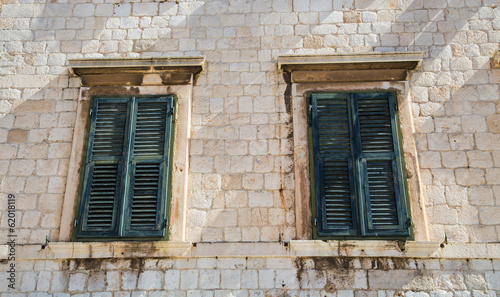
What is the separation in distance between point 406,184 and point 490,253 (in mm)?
1128

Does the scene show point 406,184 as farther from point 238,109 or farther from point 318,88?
point 238,109

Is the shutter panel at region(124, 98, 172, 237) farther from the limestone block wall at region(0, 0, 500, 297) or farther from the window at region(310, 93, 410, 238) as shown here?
the window at region(310, 93, 410, 238)

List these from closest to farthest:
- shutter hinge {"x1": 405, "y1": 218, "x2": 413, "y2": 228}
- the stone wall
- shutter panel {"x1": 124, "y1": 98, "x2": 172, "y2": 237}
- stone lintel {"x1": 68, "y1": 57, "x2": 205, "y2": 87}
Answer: the stone wall → shutter hinge {"x1": 405, "y1": 218, "x2": 413, "y2": 228} → shutter panel {"x1": 124, "y1": 98, "x2": 172, "y2": 237} → stone lintel {"x1": 68, "y1": 57, "x2": 205, "y2": 87}

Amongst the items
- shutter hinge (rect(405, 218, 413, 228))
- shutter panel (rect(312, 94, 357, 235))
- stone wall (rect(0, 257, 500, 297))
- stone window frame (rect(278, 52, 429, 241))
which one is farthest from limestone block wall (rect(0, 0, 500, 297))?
shutter panel (rect(312, 94, 357, 235))

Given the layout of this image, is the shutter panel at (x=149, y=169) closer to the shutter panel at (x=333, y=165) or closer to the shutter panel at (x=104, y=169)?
the shutter panel at (x=104, y=169)

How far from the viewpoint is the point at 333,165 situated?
5664mm

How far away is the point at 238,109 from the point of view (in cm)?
607

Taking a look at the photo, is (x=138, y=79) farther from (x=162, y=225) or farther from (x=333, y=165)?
(x=333, y=165)

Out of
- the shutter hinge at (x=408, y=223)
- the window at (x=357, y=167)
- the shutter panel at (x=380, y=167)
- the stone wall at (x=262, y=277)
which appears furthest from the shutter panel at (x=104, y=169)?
the shutter hinge at (x=408, y=223)

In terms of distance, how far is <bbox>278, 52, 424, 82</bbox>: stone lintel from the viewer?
19.8ft

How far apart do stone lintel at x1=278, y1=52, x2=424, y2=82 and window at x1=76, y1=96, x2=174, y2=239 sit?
1.64 m

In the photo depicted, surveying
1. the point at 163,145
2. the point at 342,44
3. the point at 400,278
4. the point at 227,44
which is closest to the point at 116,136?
the point at 163,145

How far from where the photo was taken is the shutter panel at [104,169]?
217 inches

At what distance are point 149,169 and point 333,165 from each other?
7.08ft
